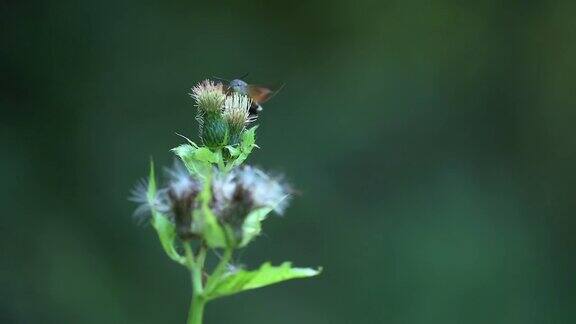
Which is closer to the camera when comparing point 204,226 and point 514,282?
point 204,226

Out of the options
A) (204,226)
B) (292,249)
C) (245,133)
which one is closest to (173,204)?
(204,226)

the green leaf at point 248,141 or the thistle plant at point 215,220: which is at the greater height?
the green leaf at point 248,141

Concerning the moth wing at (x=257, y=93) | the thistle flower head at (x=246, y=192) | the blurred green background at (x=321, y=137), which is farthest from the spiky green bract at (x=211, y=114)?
the blurred green background at (x=321, y=137)

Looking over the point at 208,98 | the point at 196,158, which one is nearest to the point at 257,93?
the point at 208,98

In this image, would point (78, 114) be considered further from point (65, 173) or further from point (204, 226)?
point (204, 226)

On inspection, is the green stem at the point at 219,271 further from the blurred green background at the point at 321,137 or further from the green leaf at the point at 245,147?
the blurred green background at the point at 321,137

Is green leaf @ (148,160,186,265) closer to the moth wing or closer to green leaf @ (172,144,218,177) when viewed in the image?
green leaf @ (172,144,218,177)

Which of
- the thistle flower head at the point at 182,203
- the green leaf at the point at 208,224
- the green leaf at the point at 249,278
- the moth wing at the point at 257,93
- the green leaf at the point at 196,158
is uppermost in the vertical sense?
the moth wing at the point at 257,93

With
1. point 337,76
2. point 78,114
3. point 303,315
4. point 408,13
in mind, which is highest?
point 408,13

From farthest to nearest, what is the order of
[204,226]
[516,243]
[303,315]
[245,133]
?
[516,243]
[303,315]
[245,133]
[204,226]
